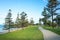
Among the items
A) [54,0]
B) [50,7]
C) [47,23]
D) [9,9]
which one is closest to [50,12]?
[50,7]

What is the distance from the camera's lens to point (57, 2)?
141 feet

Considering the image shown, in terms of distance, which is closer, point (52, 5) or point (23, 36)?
point (23, 36)

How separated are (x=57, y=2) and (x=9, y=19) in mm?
22828

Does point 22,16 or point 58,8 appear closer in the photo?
point 58,8

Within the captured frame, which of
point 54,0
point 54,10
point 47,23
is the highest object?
point 54,0

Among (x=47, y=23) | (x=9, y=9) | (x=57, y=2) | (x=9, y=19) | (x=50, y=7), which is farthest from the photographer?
(x=47, y=23)

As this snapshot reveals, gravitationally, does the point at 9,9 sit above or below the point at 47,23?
above

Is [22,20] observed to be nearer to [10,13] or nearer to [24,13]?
[24,13]

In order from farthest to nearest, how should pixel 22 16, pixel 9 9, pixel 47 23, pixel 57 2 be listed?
pixel 47 23, pixel 22 16, pixel 9 9, pixel 57 2

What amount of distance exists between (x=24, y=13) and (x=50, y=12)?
17.3 metres

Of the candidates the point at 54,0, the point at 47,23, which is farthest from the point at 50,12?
the point at 47,23

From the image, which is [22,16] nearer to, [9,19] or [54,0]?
[9,19]

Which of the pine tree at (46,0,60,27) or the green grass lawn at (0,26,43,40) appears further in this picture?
the pine tree at (46,0,60,27)

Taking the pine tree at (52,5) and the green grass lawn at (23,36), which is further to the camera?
the pine tree at (52,5)
